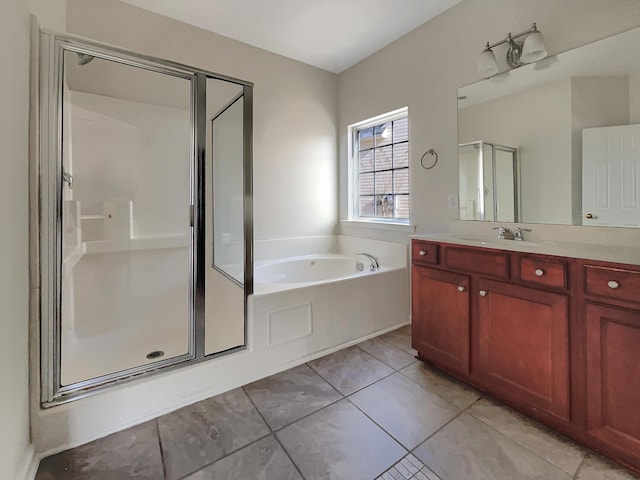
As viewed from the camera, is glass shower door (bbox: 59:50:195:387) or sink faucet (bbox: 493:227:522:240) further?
glass shower door (bbox: 59:50:195:387)

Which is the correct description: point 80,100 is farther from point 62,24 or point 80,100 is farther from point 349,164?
point 349,164

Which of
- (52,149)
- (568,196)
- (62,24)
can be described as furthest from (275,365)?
(62,24)

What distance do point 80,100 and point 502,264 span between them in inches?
119

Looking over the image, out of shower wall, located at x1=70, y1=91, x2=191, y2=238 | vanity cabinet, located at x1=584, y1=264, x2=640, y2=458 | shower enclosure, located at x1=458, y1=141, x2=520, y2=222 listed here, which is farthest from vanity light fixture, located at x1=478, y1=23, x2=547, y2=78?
shower wall, located at x1=70, y1=91, x2=191, y2=238

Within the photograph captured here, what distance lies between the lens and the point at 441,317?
6.08 ft

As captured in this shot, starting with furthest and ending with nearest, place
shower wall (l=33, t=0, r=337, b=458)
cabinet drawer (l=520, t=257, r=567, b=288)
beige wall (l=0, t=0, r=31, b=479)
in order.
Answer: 1. shower wall (l=33, t=0, r=337, b=458)
2. cabinet drawer (l=520, t=257, r=567, b=288)
3. beige wall (l=0, t=0, r=31, b=479)

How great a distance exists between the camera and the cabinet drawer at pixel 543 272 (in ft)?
4.34

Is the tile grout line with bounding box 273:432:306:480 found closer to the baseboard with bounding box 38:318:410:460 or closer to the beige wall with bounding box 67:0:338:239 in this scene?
the baseboard with bounding box 38:318:410:460

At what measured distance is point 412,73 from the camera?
2.62 metres

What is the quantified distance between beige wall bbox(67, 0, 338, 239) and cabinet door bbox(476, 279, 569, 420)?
6.78ft

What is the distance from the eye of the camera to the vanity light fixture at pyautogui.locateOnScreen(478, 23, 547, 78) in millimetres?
1789

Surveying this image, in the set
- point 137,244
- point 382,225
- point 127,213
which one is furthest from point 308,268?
point 127,213

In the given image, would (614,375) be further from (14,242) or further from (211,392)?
(14,242)

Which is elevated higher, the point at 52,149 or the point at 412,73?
the point at 412,73
